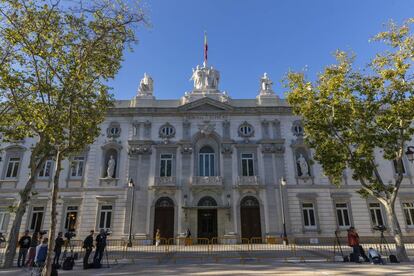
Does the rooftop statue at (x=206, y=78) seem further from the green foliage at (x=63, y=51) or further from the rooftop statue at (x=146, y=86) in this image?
the green foliage at (x=63, y=51)

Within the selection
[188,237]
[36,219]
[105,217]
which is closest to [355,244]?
[188,237]

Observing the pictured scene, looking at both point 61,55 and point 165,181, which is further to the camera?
point 165,181

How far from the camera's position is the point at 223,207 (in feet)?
81.7

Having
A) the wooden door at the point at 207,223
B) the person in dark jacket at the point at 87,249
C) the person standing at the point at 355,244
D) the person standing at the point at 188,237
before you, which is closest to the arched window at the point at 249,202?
the wooden door at the point at 207,223

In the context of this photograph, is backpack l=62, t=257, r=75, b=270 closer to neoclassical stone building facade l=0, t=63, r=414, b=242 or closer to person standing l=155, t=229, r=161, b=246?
person standing l=155, t=229, r=161, b=246

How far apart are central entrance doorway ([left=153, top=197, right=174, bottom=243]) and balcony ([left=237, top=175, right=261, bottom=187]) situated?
21.0 feet

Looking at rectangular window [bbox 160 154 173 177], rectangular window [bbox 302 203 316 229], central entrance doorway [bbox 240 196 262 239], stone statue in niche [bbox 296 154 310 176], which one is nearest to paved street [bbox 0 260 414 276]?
central entrance doorway [bbox 240 196 262 239]

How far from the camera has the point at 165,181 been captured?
84.3 ft

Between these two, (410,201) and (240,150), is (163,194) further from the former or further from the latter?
(410,201)

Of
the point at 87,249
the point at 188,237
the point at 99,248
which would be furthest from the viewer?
the point at 188,237

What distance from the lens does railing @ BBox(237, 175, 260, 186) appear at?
1003 inches

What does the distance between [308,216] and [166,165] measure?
44.7ft

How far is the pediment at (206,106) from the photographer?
2834 cm

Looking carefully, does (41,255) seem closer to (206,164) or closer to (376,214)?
(206,164)
